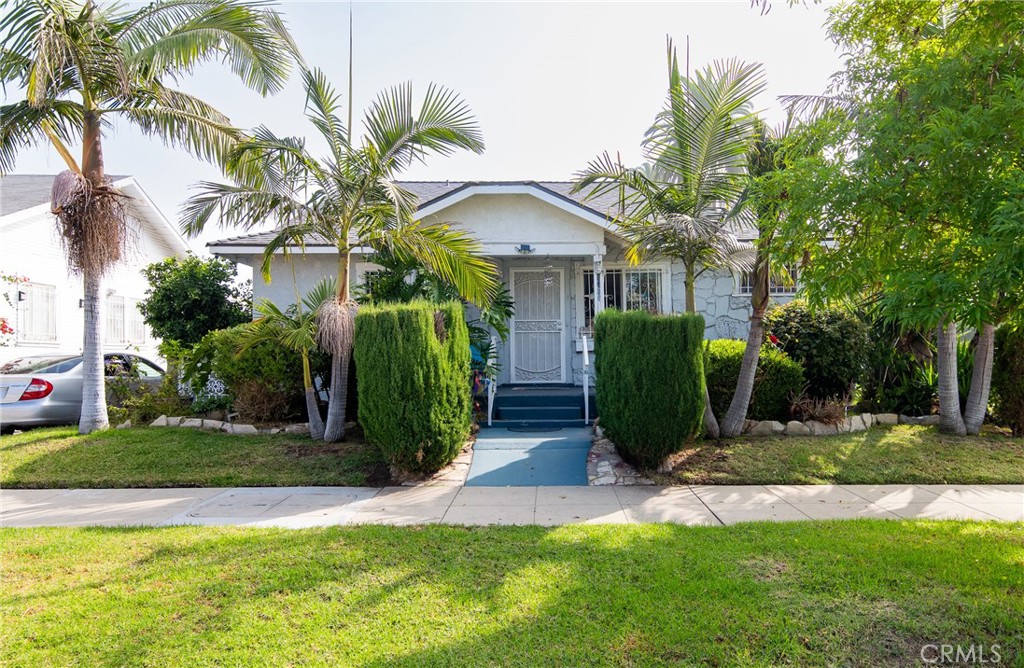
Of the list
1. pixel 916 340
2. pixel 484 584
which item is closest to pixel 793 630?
pixel 484 584

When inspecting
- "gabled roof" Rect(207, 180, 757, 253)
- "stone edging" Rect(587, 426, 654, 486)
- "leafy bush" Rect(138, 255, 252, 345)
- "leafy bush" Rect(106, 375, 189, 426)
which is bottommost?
"stone edging" Rect(587, 426, 654, 486)

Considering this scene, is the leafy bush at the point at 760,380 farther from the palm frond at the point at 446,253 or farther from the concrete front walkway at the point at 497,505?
the palm frond at the point at 446,253

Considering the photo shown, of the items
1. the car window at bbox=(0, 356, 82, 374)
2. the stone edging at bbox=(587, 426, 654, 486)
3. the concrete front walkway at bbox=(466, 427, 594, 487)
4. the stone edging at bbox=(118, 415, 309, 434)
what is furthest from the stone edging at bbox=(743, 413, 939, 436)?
the car window at bbox=(0, 356, 82, 374)

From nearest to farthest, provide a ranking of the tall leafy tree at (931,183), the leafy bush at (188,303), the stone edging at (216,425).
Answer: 1. the tall leafy tree at (931,183)
2. the stone edging at (216,425)
3. the leafy bush at (188,303)

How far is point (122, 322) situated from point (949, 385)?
21.3 metres

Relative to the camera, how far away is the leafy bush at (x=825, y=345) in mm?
8930

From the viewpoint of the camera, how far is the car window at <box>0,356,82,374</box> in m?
10.0

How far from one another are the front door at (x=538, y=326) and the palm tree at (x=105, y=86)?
5913mm

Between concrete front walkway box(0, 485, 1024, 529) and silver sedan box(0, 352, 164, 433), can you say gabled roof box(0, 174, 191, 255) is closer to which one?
silver sedan box(0, 352, 164, 433)

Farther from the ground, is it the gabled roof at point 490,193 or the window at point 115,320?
the gabled roof at point 490,193

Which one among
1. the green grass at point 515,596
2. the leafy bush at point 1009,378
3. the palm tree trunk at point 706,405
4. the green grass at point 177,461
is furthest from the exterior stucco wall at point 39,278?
the leafy bush at point 1009,378

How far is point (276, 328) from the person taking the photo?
867 centimetres

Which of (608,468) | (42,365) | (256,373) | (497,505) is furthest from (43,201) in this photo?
(608,468)

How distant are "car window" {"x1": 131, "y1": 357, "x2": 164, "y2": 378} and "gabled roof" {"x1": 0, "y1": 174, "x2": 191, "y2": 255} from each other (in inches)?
131
